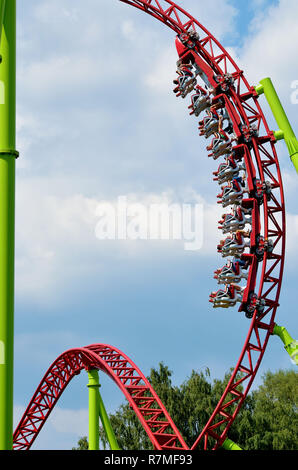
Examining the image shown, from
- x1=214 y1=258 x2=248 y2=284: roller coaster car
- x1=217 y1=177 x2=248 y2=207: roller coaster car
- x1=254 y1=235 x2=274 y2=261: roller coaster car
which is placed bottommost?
x1=214 y1=258 x2=248 y2=284: roller coaster car

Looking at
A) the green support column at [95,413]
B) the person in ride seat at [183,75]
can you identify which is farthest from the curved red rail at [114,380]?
the person in ride seat at [183,75]

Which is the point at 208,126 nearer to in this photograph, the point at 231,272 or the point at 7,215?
the point at 231,272

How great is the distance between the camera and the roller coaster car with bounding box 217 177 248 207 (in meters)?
16.5

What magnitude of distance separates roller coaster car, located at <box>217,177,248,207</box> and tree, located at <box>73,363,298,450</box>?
15.2 metres

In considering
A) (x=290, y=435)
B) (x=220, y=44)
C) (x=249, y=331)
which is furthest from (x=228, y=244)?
(x=290, y=435)

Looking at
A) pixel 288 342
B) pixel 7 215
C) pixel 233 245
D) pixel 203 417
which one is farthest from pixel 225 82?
pixel 203 417

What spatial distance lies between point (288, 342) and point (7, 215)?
12530 mm

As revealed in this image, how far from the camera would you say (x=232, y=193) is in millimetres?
16453

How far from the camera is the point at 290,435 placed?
95.9 feet

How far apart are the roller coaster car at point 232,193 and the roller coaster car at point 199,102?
2309 mm

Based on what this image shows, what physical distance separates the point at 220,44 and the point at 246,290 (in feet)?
22.2

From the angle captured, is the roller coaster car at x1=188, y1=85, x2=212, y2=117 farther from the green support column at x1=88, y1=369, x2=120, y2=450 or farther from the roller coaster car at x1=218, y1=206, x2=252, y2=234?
the green support column at x1=88, y1=369, x2=120, y2=450

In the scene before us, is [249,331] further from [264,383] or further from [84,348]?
[264,383]

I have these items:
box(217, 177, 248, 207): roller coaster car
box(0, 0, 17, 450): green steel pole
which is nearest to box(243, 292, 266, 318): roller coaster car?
box(217, 177, 248, 207): roller coaster car
